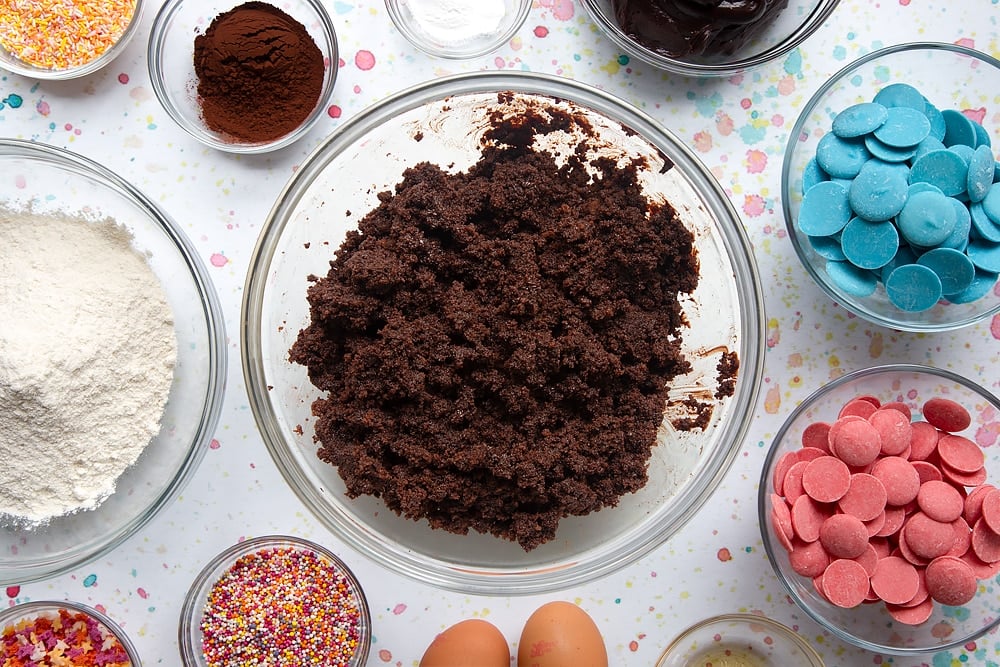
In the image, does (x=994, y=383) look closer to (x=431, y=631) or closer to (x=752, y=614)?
(x=752, y=614)

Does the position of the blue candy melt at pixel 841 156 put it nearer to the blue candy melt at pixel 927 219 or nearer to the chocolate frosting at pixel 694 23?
the blue candy melt at pixel 927 219

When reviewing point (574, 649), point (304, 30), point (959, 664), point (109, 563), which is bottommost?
point (959, 664)

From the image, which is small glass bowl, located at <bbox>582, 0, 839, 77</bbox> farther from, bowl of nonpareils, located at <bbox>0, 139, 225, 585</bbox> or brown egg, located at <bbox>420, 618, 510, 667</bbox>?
brown egg, located at <bbox>420, 618, 510, 667</bbox>

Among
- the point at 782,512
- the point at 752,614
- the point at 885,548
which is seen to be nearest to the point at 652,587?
the point at 752,614

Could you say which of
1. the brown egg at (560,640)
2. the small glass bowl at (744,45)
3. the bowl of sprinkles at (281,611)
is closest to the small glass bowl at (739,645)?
the brown egg at (560,640)

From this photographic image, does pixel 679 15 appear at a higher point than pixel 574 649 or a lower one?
higher

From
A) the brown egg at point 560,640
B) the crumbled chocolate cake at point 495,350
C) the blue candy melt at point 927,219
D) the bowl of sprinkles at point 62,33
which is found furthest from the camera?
the bowl of sprinkles at point 62,33
